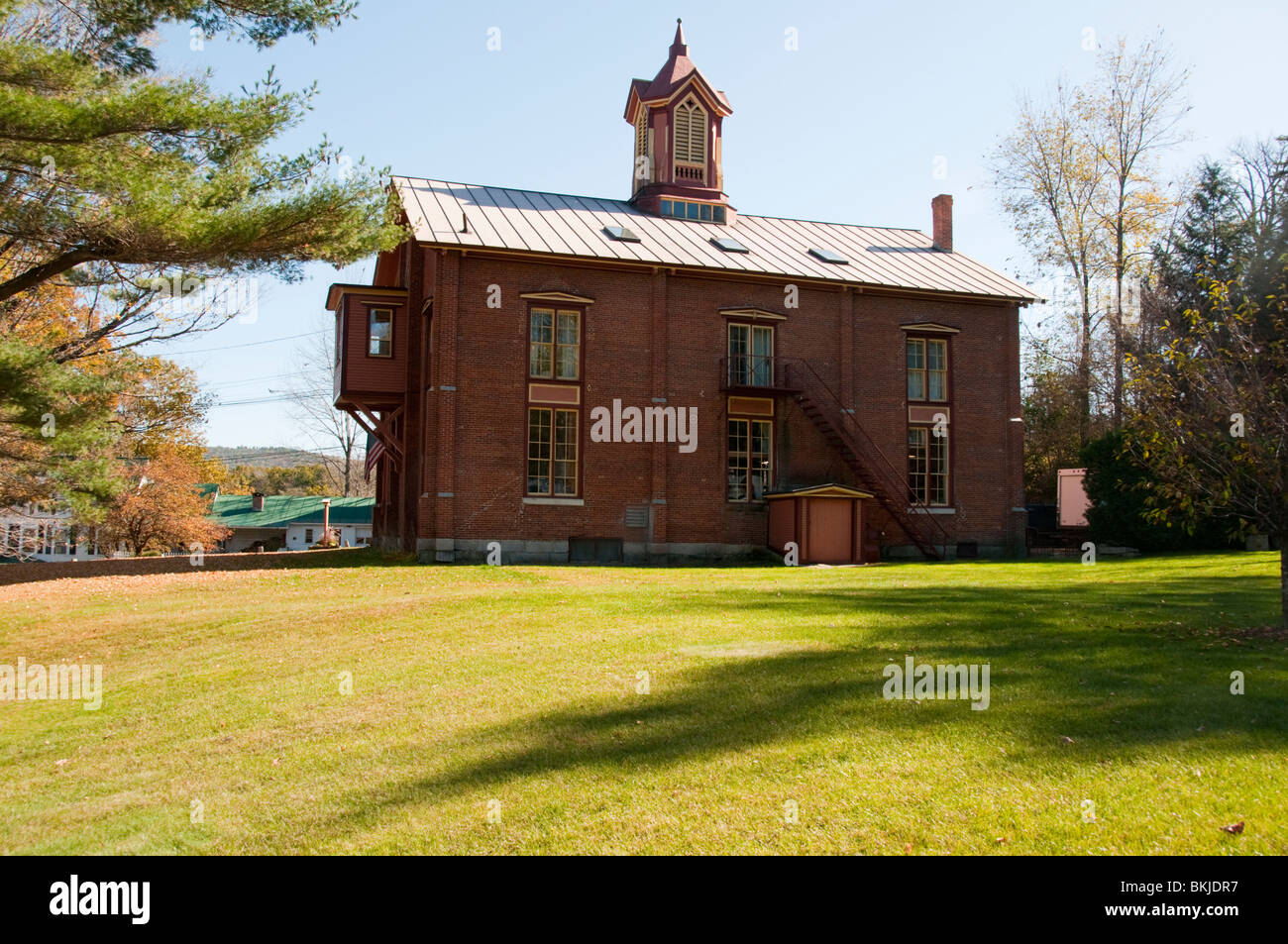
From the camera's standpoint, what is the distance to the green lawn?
6.15m

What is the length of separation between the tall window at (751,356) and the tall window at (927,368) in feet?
15.4

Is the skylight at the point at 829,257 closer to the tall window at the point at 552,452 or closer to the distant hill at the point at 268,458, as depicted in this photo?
the tall window at the point at 552,452

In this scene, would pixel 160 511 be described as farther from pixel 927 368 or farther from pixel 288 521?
pixel 927 368

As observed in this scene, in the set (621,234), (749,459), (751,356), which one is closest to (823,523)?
(749,459)

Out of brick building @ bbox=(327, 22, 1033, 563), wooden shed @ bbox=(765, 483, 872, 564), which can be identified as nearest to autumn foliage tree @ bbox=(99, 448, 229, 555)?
brick building @ bbox=(327, 22, 1033, 563)

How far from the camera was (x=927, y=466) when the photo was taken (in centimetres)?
2998

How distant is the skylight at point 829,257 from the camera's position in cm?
3075

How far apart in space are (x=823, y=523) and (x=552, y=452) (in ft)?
24.5

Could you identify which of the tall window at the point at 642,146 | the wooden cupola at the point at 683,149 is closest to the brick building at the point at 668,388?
the wooden cupola at the point at 683,149

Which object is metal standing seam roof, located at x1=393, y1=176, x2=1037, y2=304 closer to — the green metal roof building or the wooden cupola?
the wooden cupola
